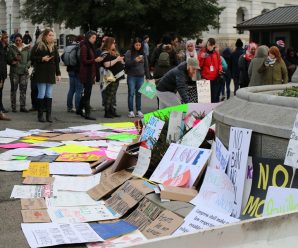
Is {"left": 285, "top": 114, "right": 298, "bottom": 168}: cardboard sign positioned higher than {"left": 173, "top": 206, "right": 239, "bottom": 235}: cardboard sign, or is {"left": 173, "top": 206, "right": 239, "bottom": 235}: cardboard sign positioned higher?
{"left": 285, "top": 114, "right": 298, "bottom": 168}: cardboard sign

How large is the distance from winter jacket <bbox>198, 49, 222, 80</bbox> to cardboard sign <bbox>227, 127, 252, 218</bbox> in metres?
6.73

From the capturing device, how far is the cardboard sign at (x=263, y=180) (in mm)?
4426

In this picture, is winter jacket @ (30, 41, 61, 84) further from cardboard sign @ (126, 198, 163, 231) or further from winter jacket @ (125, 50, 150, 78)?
cardboard sign @ (126, 198, 163, 231)

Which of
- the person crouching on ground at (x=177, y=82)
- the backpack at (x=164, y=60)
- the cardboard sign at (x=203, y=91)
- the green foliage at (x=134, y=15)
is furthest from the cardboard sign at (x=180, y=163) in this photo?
the green foliage at (x=134, y=15)

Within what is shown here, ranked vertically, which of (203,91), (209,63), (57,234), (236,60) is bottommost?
(57,234)

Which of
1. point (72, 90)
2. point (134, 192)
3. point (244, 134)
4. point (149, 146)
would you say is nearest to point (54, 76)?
point (72, 90)

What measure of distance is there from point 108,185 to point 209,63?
622 centimetres

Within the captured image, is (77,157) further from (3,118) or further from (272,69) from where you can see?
(272,69)

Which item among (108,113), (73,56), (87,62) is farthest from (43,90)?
(108,113)

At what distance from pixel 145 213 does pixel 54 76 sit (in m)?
6.16

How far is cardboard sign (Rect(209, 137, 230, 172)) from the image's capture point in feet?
16.3

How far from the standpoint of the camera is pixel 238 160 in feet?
15.5

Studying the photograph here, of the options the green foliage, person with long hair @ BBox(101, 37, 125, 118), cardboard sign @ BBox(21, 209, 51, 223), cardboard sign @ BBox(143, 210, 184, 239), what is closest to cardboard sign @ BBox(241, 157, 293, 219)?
cardboard sign @ BBox(143, 210, 184, 239)

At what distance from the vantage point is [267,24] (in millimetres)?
22141
